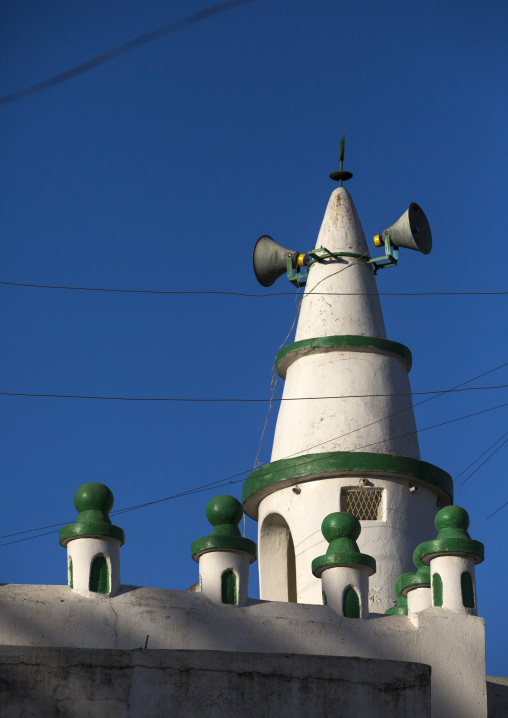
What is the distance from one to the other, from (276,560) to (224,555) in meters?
5.52

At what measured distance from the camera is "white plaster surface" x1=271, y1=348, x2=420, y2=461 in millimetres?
17719

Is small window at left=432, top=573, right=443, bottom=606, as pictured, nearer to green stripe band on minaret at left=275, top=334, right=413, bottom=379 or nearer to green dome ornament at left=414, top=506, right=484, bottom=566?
green dome ornament at left=414, top=506, right=484, bottom=566

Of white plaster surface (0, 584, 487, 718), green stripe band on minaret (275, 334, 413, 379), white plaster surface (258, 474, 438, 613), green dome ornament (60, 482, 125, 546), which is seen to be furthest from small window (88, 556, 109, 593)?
green stripe band on minaret (275, 334, 413, 379)

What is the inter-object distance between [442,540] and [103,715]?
413cm

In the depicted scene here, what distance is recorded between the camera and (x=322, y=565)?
510 inches

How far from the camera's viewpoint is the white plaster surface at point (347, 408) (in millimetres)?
17719

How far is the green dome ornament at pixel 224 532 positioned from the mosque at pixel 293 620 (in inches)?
0.6

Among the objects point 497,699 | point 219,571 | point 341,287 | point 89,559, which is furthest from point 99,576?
point 341,287

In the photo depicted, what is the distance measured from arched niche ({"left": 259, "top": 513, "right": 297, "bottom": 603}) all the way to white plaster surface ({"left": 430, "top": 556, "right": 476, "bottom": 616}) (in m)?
4.97

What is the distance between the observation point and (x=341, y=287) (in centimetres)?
1916

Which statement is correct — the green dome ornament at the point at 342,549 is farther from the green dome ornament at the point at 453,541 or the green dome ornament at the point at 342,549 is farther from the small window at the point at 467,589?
the small window at the point at 467,589

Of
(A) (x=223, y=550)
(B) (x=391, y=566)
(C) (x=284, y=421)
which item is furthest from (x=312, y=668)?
(C) (x=284, y=421)

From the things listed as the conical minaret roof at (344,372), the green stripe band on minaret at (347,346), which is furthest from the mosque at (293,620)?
the green stripe band on minaret at (347,346)

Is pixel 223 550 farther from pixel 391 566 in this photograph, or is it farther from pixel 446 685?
pixel 391 566
